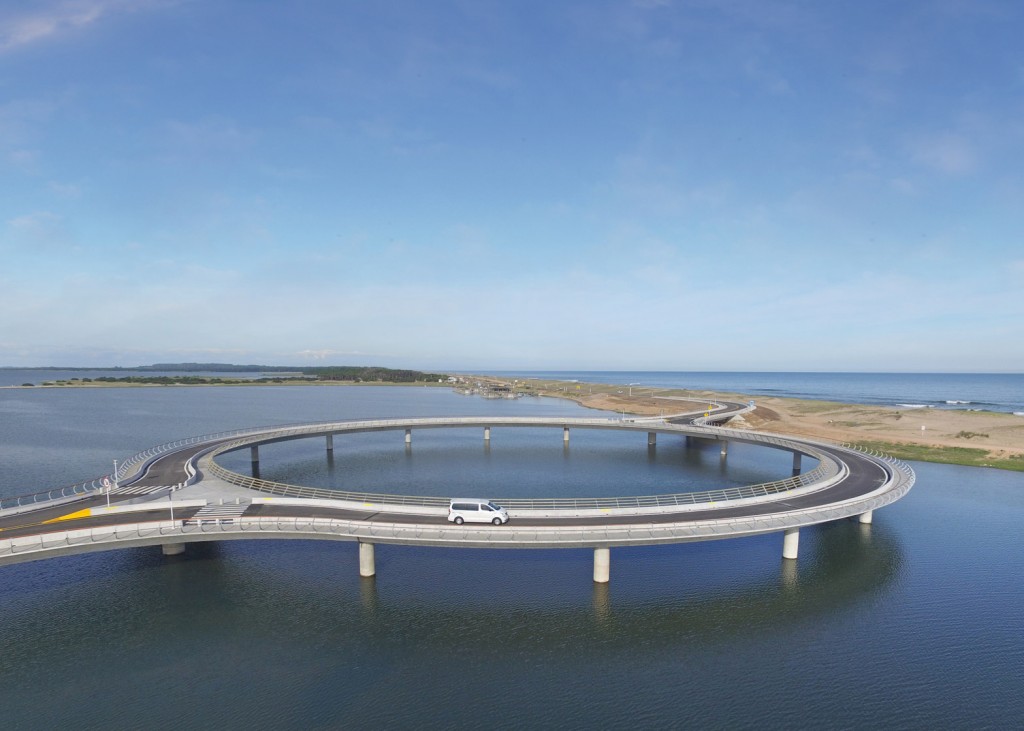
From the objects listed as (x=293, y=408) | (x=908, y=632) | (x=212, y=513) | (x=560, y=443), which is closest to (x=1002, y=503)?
(x=908, y=632)

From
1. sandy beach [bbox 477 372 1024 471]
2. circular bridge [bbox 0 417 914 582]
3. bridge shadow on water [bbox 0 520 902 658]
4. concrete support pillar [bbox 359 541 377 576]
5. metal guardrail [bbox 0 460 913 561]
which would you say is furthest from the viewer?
sandy beach [bbox 477 372 1024 471]

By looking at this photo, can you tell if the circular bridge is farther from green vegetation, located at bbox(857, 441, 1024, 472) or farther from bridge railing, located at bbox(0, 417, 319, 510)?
green vegetation, located at bbox(857, 441, 1024, 472)

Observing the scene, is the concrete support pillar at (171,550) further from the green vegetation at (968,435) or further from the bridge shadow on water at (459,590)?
the green vegetation at (968,435)

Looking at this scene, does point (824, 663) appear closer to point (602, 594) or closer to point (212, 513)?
point (602, 594)

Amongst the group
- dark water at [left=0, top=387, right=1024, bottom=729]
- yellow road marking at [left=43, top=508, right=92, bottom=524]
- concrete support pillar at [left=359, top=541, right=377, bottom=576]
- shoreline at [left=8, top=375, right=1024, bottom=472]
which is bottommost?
dark water at [left=0, top=387, right=1024, bottom=729]

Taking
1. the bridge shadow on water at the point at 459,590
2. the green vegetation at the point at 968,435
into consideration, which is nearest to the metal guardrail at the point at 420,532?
the bridge shadow on water at the point at 459,590

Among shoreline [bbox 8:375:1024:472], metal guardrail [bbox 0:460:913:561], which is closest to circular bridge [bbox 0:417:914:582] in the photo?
metal guardrail [bbox 0:460:913:561]

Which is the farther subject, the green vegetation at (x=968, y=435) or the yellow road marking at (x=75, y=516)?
the green vegetation at (x=968, y=435)

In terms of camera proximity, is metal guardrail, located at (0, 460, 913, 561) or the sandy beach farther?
the sandy beach

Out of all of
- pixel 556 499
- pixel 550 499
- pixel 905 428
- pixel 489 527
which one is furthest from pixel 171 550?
pixel 905 428
